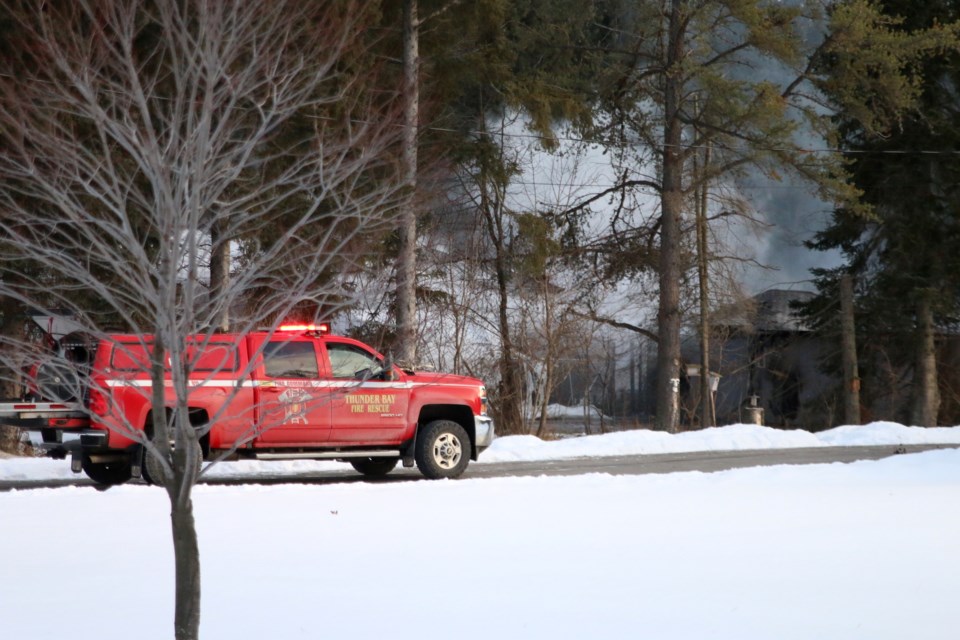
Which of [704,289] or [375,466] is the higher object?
→ [704,289]

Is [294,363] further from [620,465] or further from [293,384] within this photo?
[620,465]

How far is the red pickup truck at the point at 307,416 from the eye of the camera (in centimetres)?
1429

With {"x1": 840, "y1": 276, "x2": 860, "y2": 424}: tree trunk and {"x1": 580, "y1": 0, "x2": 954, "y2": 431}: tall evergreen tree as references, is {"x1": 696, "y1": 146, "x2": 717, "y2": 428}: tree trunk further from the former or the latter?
{"x1": 840, "y1": 276, "x2": 860, "y2": 424}: tree trunk

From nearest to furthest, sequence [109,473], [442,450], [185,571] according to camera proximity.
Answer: [185,571]
[109,473]
[442,450]

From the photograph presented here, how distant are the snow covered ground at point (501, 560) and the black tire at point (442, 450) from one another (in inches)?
41.2

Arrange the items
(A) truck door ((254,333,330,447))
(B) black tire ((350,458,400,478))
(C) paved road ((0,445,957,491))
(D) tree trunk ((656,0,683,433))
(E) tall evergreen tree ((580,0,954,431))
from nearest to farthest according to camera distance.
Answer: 1. (A) truck door ((254,333,330,447))
2. (C) paved road ((0,445,957,491))
3. (B) black tire ((350,458,400,478))
4. (E) tall evergreen tree ((580,0,954,431))
5. (D) tree trunk ((656,0,683,433))

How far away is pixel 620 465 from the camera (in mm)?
18781

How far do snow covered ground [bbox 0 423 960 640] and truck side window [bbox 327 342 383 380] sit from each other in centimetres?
186

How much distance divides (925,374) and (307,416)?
30.6 meters

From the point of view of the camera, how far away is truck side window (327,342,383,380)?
15766 mm

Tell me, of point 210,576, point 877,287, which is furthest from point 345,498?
point 877,287

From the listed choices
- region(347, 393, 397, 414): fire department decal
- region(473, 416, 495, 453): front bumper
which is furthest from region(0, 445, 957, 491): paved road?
region(347, 393, 397, 414): fire department decal

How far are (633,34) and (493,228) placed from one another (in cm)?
702

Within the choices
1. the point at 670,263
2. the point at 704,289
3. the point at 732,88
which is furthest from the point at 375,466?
the point at 704,289
